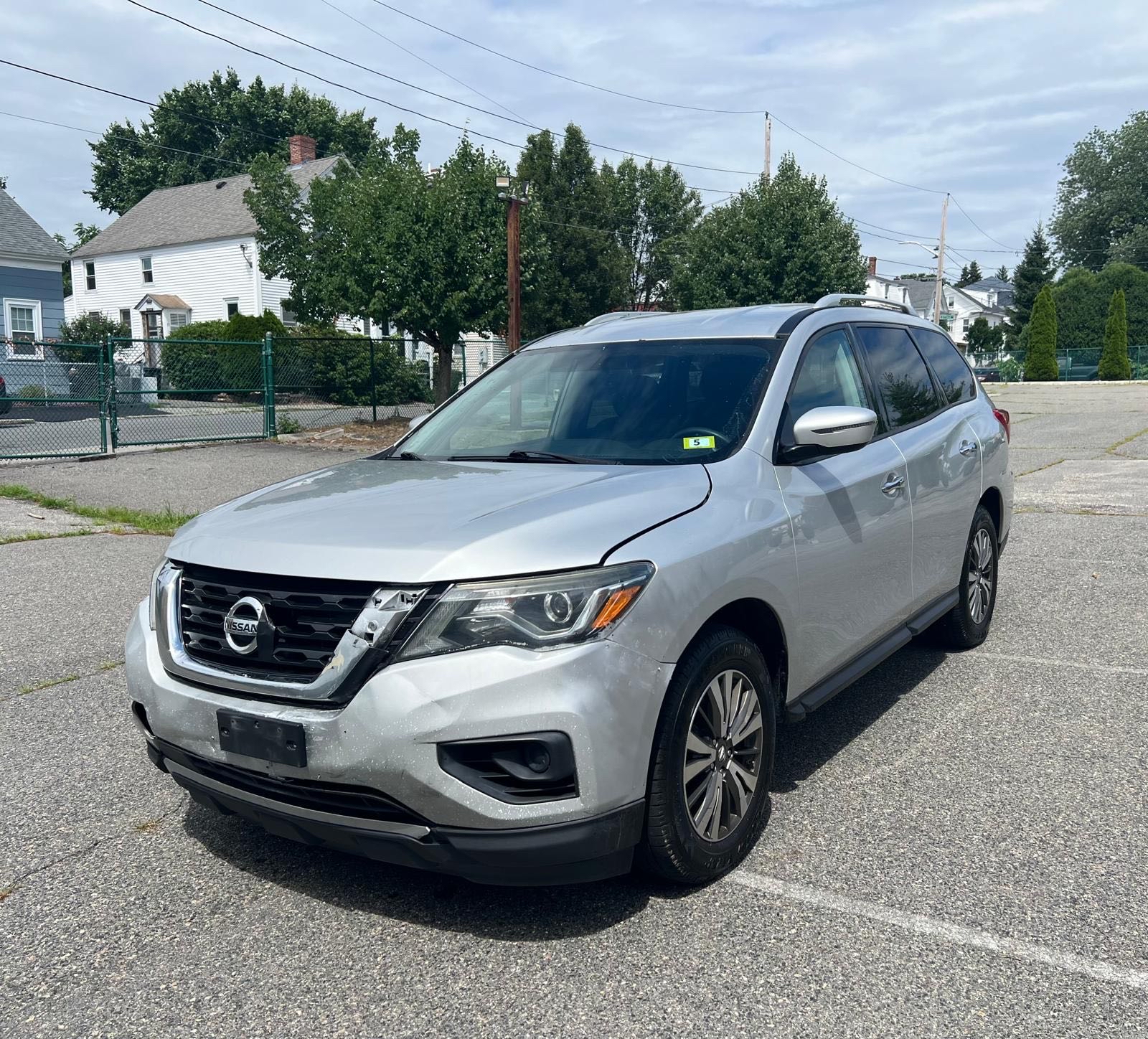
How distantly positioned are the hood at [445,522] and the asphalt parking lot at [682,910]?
105 centimetres

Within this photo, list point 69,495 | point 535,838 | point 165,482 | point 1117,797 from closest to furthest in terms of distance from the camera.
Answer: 1. point 535,838
2. point 1117,797
3. point 69,495
4. point 165,482

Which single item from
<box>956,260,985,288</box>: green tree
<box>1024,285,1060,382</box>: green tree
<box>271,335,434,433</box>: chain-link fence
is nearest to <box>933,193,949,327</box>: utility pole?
<box>1024,285,1060,382</box>: green tree

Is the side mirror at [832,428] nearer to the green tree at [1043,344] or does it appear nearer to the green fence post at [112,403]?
the green fence post at [112,403]

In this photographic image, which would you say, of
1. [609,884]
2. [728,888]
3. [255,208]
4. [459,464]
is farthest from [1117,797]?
[255,208]

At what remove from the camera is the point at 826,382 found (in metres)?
4.41

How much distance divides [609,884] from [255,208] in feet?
124

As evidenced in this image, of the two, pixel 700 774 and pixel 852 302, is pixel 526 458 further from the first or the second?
pixel 852 302

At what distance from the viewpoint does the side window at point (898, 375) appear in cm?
490

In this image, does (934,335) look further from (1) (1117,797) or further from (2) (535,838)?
(2) (535,838)

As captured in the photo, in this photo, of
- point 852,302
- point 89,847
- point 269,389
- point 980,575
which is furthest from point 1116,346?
point 89,847

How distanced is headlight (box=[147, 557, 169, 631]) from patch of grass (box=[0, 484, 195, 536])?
259 inches

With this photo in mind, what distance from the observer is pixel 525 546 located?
9.46 feet

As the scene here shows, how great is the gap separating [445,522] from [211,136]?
73.9m

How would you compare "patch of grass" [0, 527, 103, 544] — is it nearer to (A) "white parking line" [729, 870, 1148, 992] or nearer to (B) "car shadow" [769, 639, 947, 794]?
(B) "car shadow" [769, 639, 947, 794]
